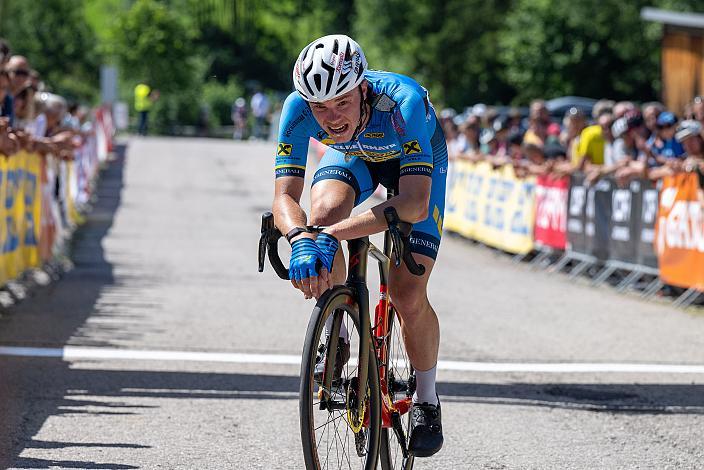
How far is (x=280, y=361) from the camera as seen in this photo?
8477 mm

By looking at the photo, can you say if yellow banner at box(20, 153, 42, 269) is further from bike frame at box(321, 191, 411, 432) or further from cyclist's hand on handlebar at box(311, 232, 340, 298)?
cyclist's hand on handlebar at box(311, 232, 340, 298)

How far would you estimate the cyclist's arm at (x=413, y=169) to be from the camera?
4820 millimetres

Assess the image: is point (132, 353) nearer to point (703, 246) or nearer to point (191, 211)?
point (703, 246)

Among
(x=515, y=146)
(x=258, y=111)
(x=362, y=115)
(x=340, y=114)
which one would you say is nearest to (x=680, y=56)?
(x=515, y=146)

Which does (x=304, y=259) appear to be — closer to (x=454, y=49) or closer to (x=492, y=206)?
(x=492, y=206)

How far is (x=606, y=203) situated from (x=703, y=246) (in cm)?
244

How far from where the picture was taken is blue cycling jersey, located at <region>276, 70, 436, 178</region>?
197 inches

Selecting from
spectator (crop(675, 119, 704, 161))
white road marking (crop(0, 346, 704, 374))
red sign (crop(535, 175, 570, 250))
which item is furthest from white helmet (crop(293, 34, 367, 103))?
red sign (crop(535, 175, 570, 250))

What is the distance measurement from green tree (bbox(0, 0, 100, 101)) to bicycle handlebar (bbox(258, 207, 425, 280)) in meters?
57.6

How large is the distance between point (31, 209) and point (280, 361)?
4.57 m

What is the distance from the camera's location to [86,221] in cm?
1972

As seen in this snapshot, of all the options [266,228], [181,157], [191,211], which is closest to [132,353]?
[266,228]

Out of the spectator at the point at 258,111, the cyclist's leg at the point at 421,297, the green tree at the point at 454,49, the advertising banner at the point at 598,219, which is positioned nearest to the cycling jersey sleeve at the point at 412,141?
the cyclist's leg at the point at 421,297

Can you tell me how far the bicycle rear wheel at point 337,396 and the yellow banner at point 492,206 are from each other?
37.1ft
